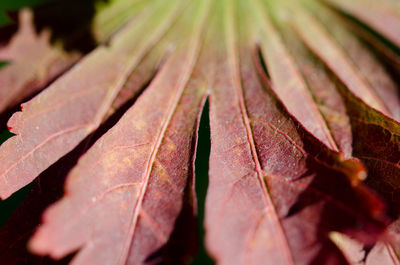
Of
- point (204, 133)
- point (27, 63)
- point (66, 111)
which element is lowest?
point (204, 133)

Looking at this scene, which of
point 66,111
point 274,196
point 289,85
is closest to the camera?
point 274,196

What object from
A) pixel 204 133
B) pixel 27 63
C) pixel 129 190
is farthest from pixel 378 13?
pixel 27 63

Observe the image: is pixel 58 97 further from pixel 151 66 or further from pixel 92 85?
pixel 151 66

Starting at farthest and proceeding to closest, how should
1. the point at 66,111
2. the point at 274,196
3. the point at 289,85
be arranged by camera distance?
1. the point at 289,85
2. the point at 66,111
3. the point at 274,196

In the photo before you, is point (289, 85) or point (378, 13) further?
point (378, 13)

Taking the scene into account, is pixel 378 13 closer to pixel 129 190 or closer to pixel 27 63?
pixel 129 190

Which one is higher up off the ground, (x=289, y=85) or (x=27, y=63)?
(x=27, y=63)
